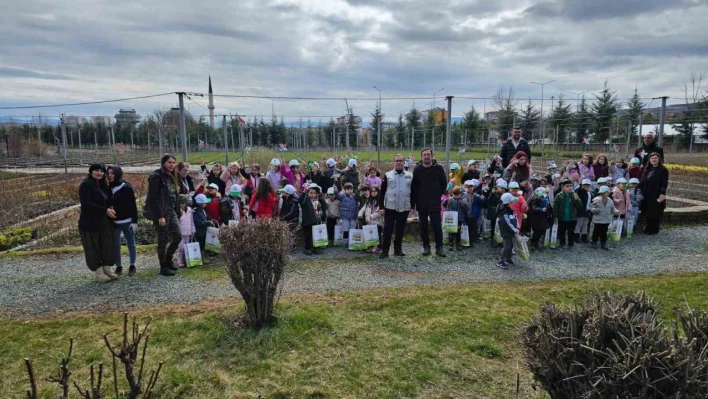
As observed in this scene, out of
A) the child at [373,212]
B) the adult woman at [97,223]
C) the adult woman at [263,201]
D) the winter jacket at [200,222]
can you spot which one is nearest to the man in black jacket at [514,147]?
the child at [373,212]

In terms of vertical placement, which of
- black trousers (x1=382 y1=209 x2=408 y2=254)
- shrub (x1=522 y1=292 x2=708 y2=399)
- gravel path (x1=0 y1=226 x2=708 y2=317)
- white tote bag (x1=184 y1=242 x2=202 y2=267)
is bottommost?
gravel path (x1=0 y1=226 x2=708 y2=317)

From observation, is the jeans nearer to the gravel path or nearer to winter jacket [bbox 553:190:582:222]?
the gravel path

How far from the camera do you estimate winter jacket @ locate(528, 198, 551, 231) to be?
7941 millimetres

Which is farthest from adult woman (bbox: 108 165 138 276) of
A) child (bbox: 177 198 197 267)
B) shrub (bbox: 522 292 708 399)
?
shrub (bbox: 522 292 708 399)

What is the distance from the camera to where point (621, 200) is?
8.62 m

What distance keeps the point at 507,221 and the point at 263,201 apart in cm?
403

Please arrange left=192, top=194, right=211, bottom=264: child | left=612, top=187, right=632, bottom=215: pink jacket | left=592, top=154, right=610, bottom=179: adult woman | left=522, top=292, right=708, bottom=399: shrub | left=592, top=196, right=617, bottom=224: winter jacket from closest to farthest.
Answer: left=522, top=292, right=708, bottom=399: shrub → left=192, top=194, right=211, bottom=264: child → left=592, top=196, right=617, bottom=224: winter jacket → left=612, top=187, right=632, bottom=215: pink jacket → left=592, top=154, right=610, bottom=179: adult woman

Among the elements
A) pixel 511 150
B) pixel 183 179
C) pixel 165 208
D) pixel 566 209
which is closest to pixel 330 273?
pixel 165 208

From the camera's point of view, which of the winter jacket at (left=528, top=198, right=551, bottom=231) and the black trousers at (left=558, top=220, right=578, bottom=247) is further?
the black trousers at (left=558, top=220, right=578, bottom=247)

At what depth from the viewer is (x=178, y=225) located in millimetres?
6523

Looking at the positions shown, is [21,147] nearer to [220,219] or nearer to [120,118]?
[120,118]

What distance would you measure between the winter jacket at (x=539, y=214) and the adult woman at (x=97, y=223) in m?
6.92

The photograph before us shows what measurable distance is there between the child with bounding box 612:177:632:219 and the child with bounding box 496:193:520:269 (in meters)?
3.01

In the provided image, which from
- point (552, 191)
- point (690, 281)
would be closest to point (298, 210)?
point (552, 191)
